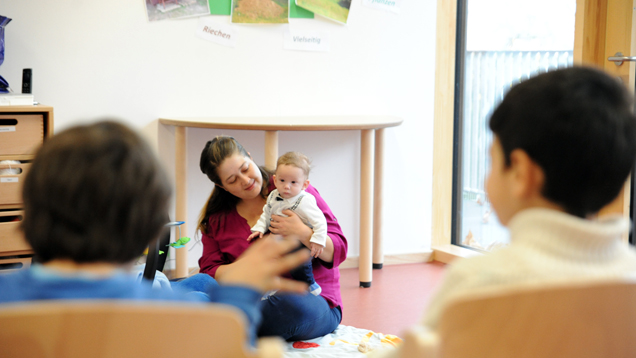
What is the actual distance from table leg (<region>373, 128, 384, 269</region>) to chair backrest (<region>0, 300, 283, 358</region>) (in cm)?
226

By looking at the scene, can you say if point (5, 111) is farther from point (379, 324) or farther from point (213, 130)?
point (379, 324)

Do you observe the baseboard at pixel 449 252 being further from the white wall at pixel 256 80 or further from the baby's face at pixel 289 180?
the baby's face at pixel 289 180

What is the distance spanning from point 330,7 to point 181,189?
114 cm

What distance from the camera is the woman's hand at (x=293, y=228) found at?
1.75 metres

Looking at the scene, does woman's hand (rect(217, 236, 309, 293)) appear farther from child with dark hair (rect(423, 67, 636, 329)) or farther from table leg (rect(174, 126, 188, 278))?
table leg (rect(174, 126, 188, 278))

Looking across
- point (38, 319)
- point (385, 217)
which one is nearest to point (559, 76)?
point (38, 319)

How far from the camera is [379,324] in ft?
7.00

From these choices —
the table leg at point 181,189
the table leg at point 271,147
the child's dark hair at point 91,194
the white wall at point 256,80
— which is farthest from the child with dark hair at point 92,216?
the white wall at point 256,80

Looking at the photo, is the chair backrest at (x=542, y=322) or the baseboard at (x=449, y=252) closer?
the chair backrest at (x=542, y=322)

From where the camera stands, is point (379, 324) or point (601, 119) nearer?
point (601, 119)

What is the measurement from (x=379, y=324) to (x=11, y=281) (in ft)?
5.55

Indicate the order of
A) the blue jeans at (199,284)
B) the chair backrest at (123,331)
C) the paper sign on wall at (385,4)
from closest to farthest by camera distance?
the chair backrest at (123,331), the blue jeans at (199,284), the paper sign on wall at (385,4)

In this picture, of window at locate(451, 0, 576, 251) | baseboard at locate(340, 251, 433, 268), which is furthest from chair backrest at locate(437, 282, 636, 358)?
baseboard at locate(340, 251, 433, 268)

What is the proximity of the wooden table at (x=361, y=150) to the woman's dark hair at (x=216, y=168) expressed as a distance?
36 cm
